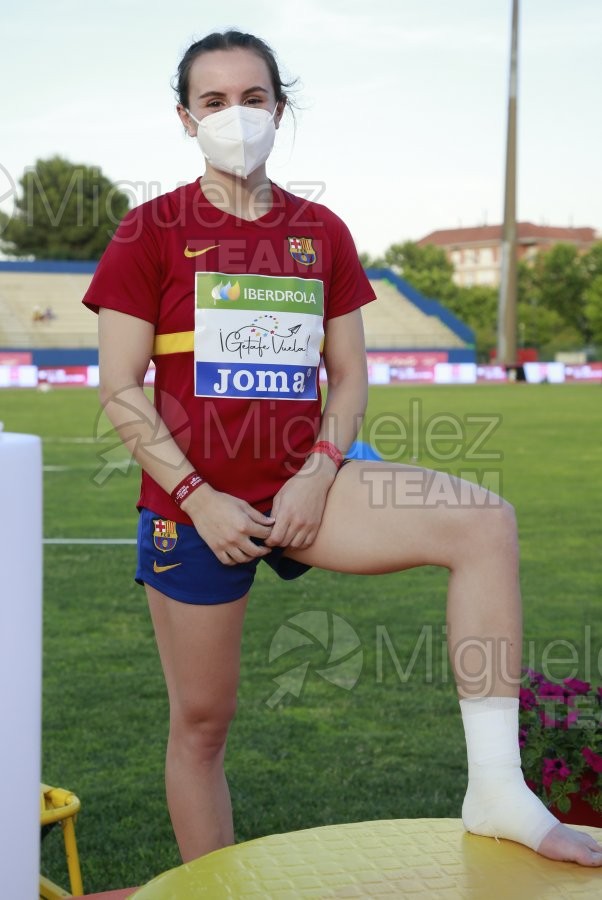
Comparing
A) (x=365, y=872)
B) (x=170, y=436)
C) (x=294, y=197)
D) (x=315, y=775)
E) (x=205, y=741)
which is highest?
(x=294, y=197)

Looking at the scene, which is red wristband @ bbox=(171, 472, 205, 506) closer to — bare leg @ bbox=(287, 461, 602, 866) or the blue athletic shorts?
the blue athletic shorts

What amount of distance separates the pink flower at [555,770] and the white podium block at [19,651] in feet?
5.16

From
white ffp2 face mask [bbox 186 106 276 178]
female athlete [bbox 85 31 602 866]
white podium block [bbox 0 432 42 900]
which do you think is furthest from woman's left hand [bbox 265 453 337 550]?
white podium block [bbox 0 432 42 900]

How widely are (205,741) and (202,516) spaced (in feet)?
1.65

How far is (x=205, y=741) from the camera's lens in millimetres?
2461

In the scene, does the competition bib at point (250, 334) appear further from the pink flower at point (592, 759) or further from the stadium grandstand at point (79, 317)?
the stadium grandstand at point (79, 317)

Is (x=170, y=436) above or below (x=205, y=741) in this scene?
above

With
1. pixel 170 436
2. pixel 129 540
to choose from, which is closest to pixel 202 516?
pixel 170 436

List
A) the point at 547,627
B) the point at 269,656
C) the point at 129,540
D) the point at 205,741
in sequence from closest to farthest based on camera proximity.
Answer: the point at 205,741 → the point at 269,656 → the point at 547,627 → the point at 129,540

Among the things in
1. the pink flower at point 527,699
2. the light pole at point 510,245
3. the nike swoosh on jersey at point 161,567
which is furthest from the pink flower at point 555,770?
the light pole at point 510,245

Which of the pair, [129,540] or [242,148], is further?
[129,540]

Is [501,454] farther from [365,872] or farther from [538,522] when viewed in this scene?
[365,872]

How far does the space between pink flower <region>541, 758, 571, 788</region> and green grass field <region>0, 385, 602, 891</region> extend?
1.05 metres

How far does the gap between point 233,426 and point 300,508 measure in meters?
0.25
